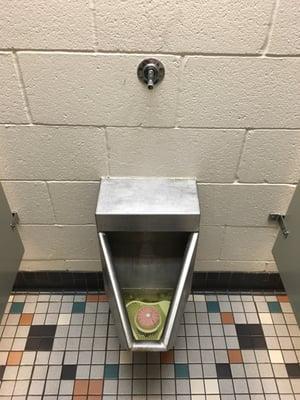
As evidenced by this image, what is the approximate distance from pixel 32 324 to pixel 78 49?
1.14 metres

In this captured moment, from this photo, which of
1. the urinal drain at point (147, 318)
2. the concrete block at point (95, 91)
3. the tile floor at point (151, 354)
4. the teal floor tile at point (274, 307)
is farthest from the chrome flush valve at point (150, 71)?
the teal floor tile at point (274, 307)

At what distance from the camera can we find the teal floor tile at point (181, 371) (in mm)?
1384

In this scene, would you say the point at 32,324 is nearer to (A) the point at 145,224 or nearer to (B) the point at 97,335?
(B) the point at 97,335

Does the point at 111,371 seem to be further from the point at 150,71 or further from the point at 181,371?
the point at 150,71

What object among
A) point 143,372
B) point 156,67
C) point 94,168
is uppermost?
point 156,67

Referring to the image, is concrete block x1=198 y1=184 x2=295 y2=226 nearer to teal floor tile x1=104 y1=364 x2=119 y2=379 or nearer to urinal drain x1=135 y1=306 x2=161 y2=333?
urinal drain x1=135 y1=306 x2=161 y2=333

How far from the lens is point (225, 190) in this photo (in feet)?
4.19

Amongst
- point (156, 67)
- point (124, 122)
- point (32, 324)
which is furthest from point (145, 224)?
point (32, 324)

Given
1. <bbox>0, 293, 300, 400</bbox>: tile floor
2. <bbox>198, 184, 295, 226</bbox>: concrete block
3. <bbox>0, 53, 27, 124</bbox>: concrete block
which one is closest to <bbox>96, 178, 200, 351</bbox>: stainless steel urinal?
<bbox>198, 184, 295, 226</bbox>: concrete block

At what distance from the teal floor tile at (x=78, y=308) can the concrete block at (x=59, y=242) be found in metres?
0.23

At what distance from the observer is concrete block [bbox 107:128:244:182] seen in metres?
1.12

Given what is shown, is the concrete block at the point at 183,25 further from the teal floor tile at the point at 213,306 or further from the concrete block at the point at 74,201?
the teal floor tile at the point at 213,306

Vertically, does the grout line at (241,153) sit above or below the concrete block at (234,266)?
above

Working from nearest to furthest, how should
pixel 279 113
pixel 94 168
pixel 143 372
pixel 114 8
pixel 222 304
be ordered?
pixel 114 8 → pixel 279 113 → pixel 94 168 → pixel 143 372 → pixel 222 304
